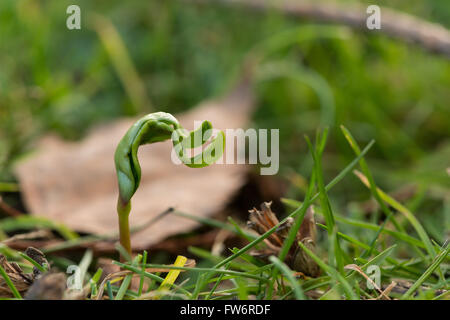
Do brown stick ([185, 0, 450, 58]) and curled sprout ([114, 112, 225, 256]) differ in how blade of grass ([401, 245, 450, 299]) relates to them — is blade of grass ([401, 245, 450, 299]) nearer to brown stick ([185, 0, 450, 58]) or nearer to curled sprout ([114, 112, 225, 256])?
curled sprout ([114, 112, 225, 256])

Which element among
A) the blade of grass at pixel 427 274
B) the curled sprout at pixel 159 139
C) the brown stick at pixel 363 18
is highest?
the brown stick at pixel 363 18

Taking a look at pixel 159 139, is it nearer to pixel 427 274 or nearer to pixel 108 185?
pixel 427 274

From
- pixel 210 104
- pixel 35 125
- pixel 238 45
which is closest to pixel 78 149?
pixel 35 125

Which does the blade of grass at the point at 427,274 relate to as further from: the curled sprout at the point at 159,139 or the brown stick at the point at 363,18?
the brown stick at the point at 363,18

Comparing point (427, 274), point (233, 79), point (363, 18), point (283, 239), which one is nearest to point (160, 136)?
point (283, 239)

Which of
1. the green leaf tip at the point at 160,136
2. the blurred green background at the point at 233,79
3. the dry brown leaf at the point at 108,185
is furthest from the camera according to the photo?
the blurred green background at the point at 233,79

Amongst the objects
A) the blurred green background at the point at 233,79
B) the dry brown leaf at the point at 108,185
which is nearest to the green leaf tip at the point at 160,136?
the dry brown leaf at the point at 108,185

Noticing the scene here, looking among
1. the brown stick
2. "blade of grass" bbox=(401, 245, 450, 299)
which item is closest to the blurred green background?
the brown stick
